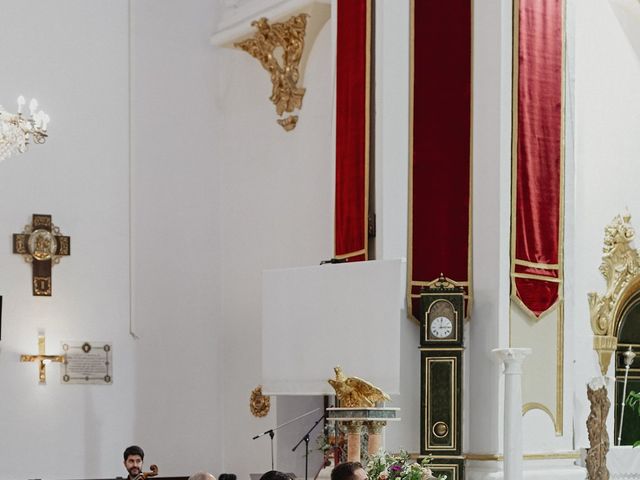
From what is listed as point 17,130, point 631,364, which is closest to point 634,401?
point 631,364

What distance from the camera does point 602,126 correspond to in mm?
12570

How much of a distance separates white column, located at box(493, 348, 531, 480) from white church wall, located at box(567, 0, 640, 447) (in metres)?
2.22

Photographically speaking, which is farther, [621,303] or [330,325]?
[621,303]

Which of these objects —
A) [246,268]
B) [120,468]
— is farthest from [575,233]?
[120,468]

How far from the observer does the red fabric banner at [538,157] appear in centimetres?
1096

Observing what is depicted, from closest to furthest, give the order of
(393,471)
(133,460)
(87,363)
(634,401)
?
(393,471), (133,460), (634,401), (87,363)

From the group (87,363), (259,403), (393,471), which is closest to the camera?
(393,471)

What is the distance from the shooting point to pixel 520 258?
10938 mm

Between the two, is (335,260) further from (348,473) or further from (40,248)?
(348,473)

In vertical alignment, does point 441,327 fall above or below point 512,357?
above

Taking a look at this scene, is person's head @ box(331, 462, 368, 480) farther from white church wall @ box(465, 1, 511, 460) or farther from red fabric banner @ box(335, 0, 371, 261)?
red fabric banner @ box(335, 0, 371, 261)

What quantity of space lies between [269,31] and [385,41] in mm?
2524

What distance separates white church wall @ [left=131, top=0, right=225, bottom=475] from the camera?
13.3m

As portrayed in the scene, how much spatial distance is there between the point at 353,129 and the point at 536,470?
10.6 feet
